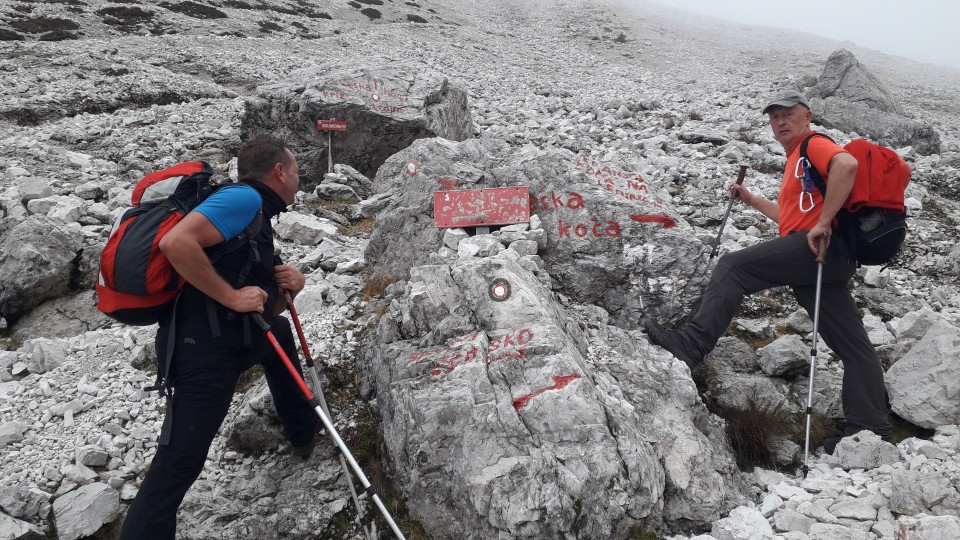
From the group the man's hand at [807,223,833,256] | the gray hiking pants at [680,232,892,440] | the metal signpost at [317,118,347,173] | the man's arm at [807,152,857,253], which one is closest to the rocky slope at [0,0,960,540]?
the metal signpost at [317,118,347,173]

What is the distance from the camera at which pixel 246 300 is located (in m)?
3.76

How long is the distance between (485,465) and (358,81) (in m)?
10.7

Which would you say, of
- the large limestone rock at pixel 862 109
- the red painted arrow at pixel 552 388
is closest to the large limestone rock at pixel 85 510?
the red painted arrow at pixel 552 388

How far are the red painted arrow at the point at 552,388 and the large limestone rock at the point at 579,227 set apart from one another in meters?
2.15

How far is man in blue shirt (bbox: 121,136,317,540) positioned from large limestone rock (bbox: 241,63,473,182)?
8081mm

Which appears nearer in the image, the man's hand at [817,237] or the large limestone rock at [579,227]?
the man's hand at [817,237]

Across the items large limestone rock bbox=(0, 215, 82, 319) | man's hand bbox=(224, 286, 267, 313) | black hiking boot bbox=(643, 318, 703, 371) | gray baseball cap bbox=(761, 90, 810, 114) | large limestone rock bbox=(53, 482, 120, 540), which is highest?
gray baseball cap bbox=(761, 90, 810, 114)

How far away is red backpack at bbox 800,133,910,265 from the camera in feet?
15.4

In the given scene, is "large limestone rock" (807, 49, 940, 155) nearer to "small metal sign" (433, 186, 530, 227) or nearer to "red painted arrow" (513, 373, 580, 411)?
"small metal sign" (433, 186, 530, 227)

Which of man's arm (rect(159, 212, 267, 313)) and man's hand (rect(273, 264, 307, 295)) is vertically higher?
man's arm (rect(159, 212, 267, 313))

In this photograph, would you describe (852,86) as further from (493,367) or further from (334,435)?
(334,435)

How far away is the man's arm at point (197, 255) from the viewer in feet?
11.0

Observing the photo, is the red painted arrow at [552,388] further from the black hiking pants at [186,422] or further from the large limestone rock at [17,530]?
the large limestone rock at [17,530]

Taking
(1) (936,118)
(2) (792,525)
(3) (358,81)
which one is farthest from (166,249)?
(1) (936,118)
